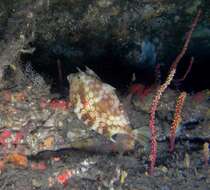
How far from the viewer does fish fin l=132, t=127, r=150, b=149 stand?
16.3 ft

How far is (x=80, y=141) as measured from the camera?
200 inches

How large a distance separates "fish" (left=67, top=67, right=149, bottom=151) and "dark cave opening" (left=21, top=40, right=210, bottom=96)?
2.99 feet

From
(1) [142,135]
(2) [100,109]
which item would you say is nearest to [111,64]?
(2) [100,109]

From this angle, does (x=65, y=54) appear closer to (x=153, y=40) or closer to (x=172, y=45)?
(x=153, y=40)

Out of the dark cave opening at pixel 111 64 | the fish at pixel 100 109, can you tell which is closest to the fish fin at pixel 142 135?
the fish at pixel 100 109

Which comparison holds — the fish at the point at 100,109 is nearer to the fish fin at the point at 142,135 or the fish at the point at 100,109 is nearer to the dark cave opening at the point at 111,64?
the fish fin at the point at 142,135

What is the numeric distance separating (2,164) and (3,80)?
53.8 inches

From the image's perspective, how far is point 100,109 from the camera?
16.8ft

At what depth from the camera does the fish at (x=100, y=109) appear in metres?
5.04

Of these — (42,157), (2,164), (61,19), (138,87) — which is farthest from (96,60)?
(2,164)

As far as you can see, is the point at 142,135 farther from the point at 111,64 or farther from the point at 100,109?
the point at 111,64

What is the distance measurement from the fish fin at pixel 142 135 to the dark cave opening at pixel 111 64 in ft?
3.88

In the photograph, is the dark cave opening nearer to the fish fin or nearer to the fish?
the fish

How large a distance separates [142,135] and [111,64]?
7.63 feet
